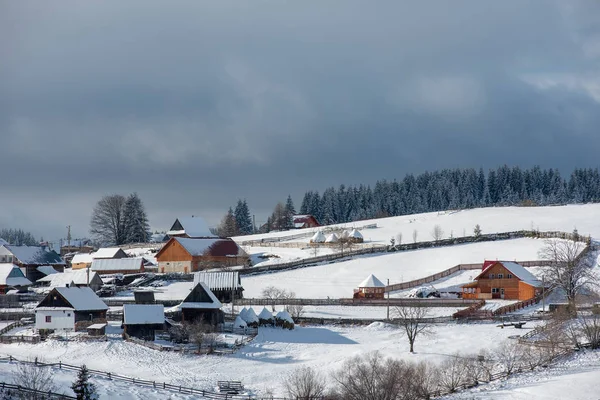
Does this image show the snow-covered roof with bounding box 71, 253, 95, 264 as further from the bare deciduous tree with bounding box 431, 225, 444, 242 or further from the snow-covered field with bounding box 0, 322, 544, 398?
the snow-covered field with bounding box 0, 322, 544, 398

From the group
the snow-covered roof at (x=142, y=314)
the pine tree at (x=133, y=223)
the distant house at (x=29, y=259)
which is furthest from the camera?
the pine tree at (x=133, y=223)

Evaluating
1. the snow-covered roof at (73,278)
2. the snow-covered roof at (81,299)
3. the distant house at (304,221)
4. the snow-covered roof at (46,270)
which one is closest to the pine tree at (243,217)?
the distant house at (304,221)

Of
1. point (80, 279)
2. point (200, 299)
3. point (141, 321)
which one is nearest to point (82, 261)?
point (80, 279)

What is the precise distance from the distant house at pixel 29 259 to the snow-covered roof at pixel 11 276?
838 cm

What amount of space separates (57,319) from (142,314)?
7707mm

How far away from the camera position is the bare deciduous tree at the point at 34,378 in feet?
129

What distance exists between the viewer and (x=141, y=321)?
5703 cm

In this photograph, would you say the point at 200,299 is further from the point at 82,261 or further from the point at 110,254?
the point at 82,261

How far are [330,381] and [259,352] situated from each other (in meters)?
9.73

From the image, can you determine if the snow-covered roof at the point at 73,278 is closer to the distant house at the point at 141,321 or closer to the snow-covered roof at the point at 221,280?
the snow-covered roof at the point at 221,280

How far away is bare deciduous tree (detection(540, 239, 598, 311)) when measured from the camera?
6253 cm

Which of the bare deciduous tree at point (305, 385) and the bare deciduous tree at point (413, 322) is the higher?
the bare deciduous tree at point (413, 322)

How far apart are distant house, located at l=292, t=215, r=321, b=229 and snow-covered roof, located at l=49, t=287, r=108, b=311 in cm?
10037

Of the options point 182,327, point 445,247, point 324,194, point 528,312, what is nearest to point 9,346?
point 182,327
